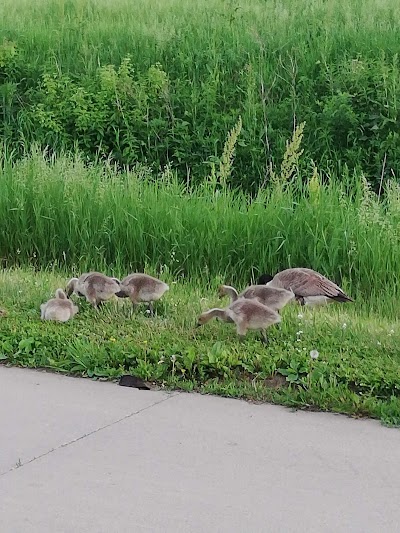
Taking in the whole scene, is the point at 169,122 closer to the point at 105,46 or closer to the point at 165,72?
the point at 165,72

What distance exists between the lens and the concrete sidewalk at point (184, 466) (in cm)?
364

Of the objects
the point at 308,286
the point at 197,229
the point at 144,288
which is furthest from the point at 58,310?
the point at 197,229

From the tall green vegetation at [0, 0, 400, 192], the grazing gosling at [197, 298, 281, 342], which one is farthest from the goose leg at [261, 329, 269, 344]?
the tall green vegetation at [0, 0, 400, 192]

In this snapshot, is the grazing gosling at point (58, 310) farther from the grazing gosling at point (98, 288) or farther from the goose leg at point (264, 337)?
the goose leg at point (264, 337)

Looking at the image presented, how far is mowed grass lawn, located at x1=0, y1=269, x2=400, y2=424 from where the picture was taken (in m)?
4.97

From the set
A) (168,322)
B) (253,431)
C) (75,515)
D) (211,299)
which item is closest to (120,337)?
(168,322)

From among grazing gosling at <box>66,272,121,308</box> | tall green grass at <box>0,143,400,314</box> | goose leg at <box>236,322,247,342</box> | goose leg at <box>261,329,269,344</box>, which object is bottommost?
tall green grass at <box>0,143,400,314</box>

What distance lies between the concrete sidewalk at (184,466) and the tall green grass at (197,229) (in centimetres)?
245

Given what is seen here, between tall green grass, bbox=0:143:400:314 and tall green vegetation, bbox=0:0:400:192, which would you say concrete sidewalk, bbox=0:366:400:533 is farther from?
tall green vegetation, bbox=0:0:400:192

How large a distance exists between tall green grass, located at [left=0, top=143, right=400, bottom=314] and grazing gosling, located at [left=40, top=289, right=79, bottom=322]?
1605 mm

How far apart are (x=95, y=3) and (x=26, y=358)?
1285 cm

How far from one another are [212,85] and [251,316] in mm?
8459

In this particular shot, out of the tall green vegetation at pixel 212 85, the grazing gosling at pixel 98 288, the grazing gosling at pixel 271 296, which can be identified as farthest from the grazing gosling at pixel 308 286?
the tall green vegetation at pixel 212 85

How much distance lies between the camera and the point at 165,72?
46.4 ft
